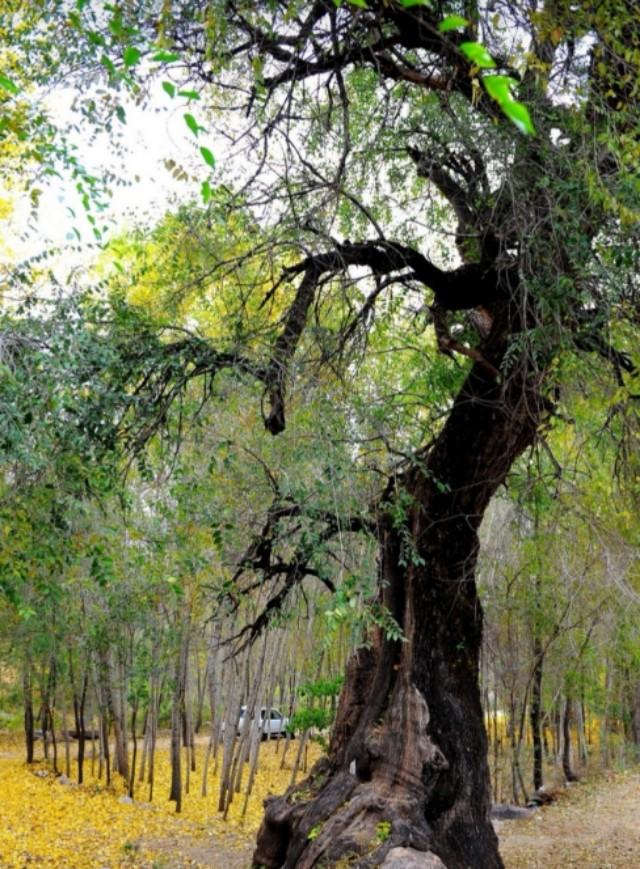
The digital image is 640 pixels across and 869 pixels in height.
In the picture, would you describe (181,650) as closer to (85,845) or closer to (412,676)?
(85,845)

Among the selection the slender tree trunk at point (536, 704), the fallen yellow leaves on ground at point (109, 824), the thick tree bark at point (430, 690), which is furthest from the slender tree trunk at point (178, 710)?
the thick tree bark at point (430, 690)

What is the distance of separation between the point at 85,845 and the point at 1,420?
8.47 m

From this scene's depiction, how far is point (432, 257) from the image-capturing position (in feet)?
24.8

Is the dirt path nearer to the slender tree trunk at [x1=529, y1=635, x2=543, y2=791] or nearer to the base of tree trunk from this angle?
the slender tree trunk at [x1=529, y1=635, x2=543, y2=791]

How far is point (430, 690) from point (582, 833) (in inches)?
203

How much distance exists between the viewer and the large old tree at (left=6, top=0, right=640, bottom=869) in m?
4.25

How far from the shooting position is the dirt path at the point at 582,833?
26.8 feet

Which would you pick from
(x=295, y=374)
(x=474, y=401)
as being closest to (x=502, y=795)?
(x=474, y=401)

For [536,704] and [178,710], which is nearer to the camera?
[178,710]

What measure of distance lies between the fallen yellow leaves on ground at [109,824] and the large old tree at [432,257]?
13.0 feet

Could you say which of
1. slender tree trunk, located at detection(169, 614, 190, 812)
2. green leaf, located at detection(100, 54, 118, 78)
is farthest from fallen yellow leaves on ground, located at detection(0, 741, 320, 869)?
green leaf, located at detection(100, 54, 118, 78)

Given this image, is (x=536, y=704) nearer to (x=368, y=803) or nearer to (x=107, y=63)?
(x=368, y=803)

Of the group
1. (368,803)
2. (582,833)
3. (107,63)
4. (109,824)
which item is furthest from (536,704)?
(107,63)

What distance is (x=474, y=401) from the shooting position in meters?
5.96
